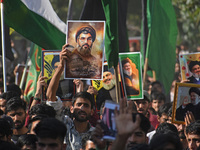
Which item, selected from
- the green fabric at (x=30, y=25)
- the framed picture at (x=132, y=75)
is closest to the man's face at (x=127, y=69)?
the framed picture at (x=132, y=75)

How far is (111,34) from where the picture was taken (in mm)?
7281

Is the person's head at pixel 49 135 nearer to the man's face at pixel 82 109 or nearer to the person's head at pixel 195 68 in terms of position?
the man's face at pixel 82 109

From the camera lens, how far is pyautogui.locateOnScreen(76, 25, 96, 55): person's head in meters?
6.62

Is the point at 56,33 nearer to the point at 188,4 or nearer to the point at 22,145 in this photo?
the point at 22,145

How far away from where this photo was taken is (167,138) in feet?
13.4

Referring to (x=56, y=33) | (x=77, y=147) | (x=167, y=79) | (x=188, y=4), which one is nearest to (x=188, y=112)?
(x=77, y=147)

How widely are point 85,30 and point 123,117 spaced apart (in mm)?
2889

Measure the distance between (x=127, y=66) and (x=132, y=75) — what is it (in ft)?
0.59

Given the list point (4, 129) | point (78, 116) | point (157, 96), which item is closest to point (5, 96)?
point (78, 116)

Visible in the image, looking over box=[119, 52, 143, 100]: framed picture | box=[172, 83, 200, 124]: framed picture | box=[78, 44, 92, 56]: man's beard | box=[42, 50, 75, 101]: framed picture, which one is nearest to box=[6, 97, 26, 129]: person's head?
box=[42, 50, 75, 101]: framed picture

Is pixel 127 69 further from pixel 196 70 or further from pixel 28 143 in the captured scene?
pixel 28 143

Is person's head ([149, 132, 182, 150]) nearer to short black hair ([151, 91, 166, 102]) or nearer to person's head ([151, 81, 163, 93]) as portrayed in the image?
short black hair ([151, 91, 166, 102])

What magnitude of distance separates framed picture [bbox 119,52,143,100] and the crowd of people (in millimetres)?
70

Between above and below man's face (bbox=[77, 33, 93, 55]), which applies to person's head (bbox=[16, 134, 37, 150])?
below
